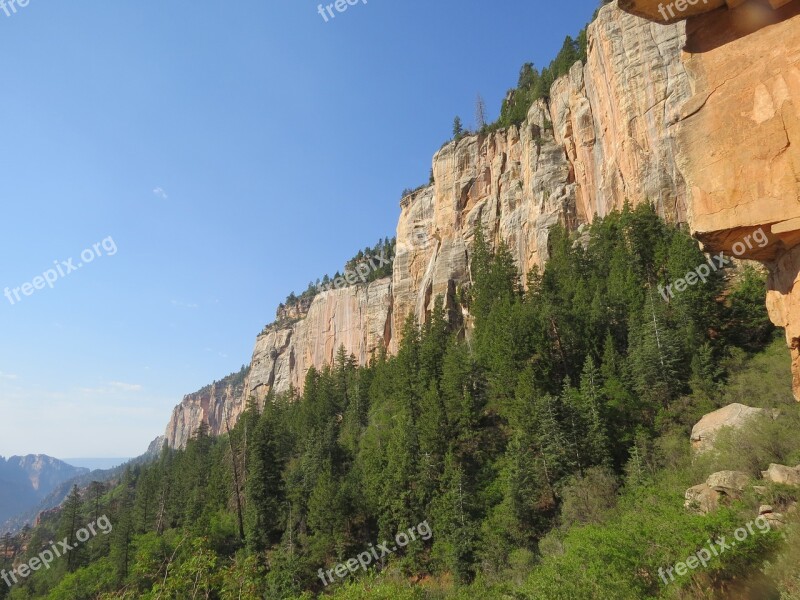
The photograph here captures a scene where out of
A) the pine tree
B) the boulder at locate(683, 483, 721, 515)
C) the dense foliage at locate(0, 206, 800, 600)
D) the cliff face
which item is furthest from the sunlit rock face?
the pine tree

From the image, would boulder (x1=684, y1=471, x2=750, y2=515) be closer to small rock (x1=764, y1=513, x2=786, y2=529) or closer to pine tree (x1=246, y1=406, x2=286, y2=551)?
small rock (x1=764, y1=513, x2=786, y2=529)

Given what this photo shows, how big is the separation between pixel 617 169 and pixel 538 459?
31.8m

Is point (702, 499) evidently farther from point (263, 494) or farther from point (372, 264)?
point (372, 264)

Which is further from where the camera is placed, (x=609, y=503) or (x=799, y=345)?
(x=609, y=503)

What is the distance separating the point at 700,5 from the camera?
22.5 feet

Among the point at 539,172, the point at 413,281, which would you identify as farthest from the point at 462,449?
the point at 413,281

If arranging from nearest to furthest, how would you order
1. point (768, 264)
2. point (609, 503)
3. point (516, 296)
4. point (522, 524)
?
point (768, 264) < point (609, 503) < point (522, 524) < point (516, 296)

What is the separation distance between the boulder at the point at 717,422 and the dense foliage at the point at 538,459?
99cm

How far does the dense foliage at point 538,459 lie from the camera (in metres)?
12.4

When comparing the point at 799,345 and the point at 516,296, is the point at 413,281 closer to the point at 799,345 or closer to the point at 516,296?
the point at 516,296

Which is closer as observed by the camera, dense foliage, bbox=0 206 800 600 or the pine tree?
dense foliage, bbox=0 206 800 600

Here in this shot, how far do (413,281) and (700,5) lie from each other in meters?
64.6

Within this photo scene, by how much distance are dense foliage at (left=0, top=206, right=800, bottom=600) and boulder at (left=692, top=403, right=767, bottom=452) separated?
985 millimetres

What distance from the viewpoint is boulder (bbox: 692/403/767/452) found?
65.3 ft
